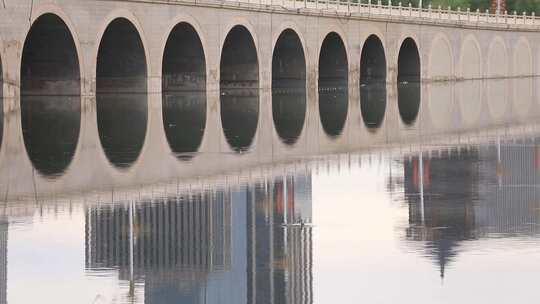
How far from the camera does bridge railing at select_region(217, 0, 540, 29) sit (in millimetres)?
85375

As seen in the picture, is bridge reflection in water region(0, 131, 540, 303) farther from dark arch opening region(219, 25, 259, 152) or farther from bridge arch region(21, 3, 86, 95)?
dark arch opening region(219, 25, 259, 152)

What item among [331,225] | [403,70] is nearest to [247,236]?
[331,225]

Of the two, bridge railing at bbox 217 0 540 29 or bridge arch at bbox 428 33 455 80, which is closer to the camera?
bridge railing at bbox 217 0 540 29

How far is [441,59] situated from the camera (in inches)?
4333

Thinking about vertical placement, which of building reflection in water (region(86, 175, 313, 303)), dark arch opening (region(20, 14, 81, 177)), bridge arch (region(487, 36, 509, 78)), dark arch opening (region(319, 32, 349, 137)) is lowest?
building reflection in water (region(86, 175, 313, 303))

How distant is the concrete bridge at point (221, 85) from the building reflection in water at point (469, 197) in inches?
172

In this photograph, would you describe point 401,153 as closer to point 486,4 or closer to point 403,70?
point 403,70

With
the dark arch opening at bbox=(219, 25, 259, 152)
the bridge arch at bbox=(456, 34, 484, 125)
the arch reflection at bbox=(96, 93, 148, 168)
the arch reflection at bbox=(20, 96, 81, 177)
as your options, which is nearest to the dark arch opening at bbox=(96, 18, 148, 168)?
the arch reflection at bbox=(96, 93, 148, 168)

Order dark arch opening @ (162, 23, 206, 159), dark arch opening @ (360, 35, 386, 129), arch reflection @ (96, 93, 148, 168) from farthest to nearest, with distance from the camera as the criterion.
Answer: dark arch opening @ (360, 35, 386, 129), dark arch opening @ (162, 23, 206, 159), arch reflection @ (96, 93, 148, 168)

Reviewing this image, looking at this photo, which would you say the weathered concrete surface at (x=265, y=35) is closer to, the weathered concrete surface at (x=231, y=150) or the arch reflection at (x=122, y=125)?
the arch reflection at (x=122, y=125)

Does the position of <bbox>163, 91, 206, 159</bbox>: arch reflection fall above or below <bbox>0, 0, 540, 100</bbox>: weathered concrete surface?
below

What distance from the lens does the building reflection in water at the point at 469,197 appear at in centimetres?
2339

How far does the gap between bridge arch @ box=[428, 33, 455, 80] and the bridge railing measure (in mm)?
1643

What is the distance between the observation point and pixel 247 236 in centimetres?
2311
